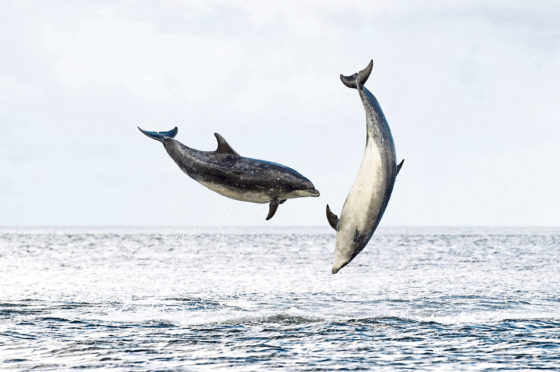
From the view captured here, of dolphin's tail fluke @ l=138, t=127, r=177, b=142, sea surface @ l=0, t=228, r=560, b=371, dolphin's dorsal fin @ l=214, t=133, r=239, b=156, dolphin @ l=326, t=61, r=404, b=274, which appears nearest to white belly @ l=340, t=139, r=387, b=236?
dolphin @ l=326, t=61, r=404, b=274

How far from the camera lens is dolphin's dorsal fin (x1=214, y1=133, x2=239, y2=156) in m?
14.9

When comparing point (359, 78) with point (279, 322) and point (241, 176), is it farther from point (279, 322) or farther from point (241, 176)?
point (279, 322)

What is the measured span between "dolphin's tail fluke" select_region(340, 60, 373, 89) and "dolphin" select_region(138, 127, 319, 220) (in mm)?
2034

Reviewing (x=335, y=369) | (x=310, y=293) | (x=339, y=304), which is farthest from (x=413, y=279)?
(x=335, y=369)

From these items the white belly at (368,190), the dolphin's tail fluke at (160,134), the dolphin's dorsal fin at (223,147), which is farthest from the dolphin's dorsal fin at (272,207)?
the dolphin's tail fluke at (160,134)

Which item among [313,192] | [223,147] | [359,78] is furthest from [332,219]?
[359,78]

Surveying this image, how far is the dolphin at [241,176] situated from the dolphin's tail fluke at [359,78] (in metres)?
2.03

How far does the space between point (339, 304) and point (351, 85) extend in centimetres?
2448

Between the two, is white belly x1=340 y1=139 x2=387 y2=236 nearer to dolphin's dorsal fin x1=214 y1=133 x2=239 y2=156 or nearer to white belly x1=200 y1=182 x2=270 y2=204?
white belly x1=200 y1=182 x2=270 y2=204

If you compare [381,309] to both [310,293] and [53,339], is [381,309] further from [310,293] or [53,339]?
[53,339]

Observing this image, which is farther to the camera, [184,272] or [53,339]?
[184,272]

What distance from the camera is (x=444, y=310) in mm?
36625

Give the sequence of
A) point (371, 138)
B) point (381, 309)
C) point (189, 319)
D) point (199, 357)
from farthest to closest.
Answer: point (381, 309) < point (189, 319) < point (199, 357) < point (371, 138)

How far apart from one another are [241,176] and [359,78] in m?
2.82
